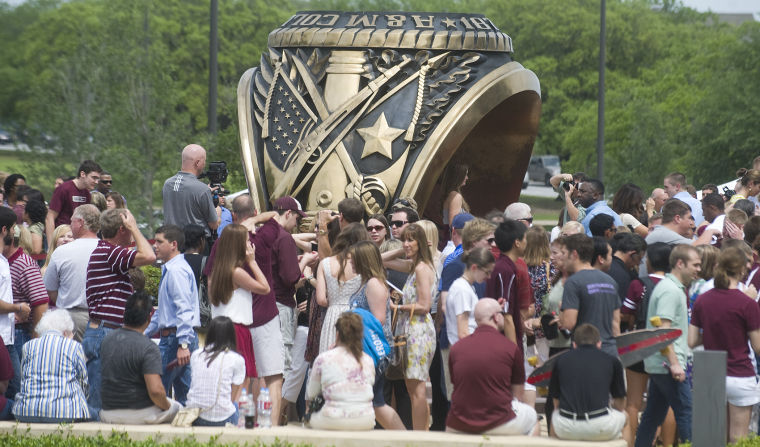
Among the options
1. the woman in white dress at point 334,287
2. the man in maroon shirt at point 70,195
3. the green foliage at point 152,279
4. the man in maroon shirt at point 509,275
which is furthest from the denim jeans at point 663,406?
the green foliage at point 152,279

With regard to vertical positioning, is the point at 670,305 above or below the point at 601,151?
below

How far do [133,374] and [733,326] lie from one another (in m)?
4.07

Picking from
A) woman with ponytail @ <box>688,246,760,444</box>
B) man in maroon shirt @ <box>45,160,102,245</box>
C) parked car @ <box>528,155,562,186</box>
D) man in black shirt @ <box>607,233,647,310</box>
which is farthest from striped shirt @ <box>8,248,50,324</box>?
parked car @ <box>528,155,562,186</box>

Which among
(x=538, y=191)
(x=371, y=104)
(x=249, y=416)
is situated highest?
(x=538, y=191)

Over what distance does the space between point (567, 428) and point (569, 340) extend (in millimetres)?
1335

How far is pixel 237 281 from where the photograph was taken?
9047mm

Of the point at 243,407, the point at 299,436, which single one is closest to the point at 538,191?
the point at 243,407

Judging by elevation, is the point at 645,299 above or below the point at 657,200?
below

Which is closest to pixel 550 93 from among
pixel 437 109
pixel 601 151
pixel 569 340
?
pixel 601 151

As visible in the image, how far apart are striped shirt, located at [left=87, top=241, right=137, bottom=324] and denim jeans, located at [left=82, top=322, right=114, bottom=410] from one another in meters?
0.11

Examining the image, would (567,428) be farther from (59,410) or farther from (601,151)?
(601,151)

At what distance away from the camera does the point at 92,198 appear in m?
12.8

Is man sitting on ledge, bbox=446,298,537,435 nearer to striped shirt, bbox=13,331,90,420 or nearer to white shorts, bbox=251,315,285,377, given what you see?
white shorts, bbox=251,315,285,377

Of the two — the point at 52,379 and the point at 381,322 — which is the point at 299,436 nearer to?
the point at 381,322
